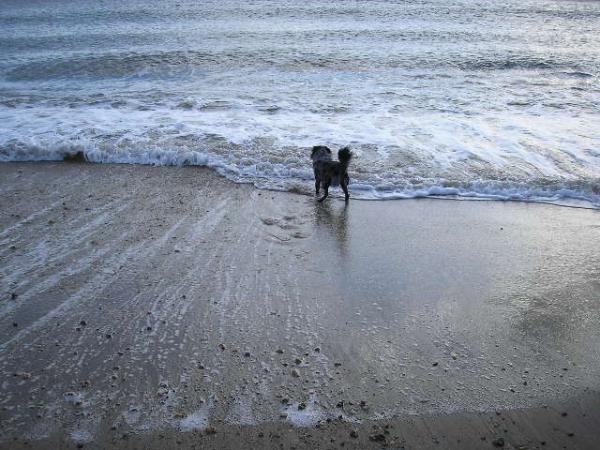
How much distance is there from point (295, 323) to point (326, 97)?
27.1 ft

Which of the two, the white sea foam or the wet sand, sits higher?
the white sea foam

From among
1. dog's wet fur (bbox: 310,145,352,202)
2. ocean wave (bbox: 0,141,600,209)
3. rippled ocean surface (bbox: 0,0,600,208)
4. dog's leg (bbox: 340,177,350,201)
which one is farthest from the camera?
rippled ocean surface (bbox: 0,0,600,208)

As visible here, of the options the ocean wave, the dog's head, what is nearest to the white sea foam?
the ocean wave

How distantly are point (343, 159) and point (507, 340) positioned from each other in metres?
3.19

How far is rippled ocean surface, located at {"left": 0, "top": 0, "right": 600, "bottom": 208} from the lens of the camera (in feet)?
24.1

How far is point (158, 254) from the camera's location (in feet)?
16.9

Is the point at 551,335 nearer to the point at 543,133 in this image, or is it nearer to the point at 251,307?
the point at 251,307

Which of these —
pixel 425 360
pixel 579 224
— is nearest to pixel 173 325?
pixel 425 360

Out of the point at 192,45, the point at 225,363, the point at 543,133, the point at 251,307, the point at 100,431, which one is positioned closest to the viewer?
the point at 100,431

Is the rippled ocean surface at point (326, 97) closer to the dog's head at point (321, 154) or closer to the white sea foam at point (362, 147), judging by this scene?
the white sea foam at point (362, 147)

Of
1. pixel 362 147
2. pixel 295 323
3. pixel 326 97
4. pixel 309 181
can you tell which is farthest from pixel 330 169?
pixel 326 97

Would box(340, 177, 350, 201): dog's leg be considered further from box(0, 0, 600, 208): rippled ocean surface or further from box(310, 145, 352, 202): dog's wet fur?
box(0, 0, 600, 208): rippled ocean surface

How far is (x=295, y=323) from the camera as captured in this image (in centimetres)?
404

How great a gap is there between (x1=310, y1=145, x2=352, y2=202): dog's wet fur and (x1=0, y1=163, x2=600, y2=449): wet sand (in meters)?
0.40
